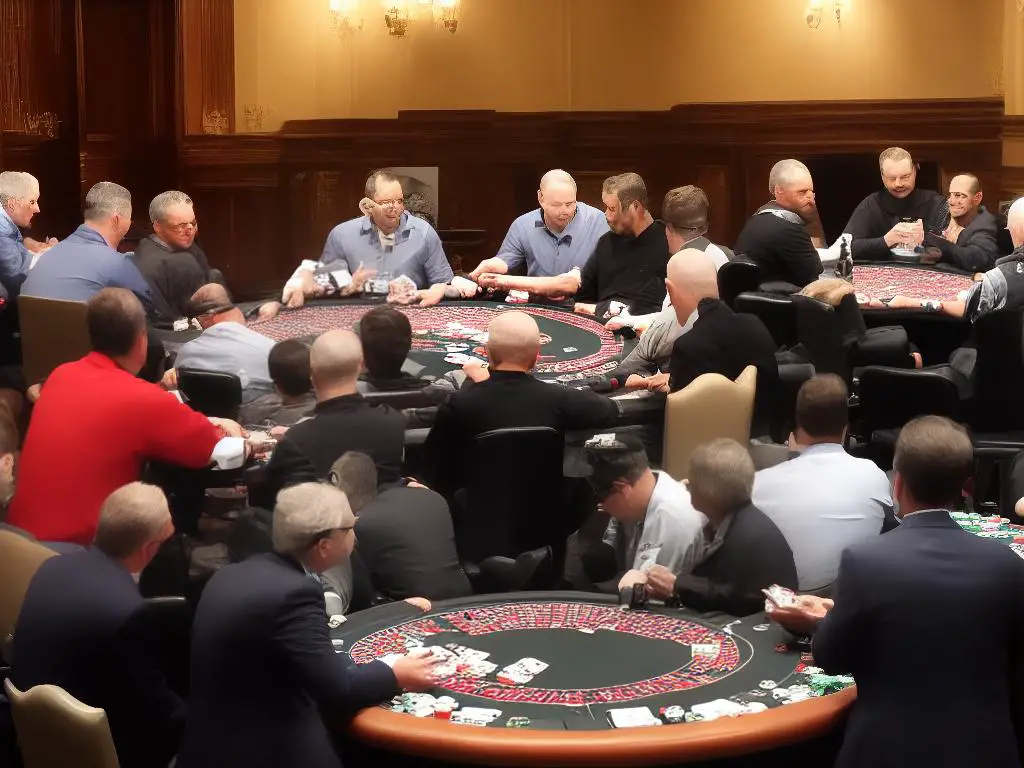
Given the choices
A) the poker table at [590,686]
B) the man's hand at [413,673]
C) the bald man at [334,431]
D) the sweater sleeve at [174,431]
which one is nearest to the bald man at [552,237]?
the bald man at [334,431]

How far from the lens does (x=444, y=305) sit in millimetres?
7867

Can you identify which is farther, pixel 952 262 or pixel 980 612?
pixel 952 262

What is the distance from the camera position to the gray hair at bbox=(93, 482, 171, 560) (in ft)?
13.9

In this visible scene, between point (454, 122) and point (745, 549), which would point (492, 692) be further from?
point (454, 122)

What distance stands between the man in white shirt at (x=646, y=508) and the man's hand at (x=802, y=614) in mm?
622

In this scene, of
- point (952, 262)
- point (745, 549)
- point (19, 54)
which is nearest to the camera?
point (745, 549)

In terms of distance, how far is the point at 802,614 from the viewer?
4.00 metres

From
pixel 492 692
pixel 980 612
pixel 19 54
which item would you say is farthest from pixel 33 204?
pixel 980 612

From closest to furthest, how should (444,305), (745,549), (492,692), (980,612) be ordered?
(980,612)
(492,692)
(745,549)
(444,305)

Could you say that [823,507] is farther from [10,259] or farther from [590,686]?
[10,259]

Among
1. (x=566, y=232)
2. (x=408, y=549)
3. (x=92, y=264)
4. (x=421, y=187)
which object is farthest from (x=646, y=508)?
(x=421, y=187)

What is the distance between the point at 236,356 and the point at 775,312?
2478 millimetres

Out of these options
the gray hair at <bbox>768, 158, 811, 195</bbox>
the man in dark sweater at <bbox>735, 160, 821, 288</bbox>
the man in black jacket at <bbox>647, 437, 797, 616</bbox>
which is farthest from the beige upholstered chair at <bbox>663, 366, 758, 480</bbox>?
the gray hair at <bbox>768, 158, 811, 195</bbox>

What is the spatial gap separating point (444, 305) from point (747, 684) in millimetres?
4267
